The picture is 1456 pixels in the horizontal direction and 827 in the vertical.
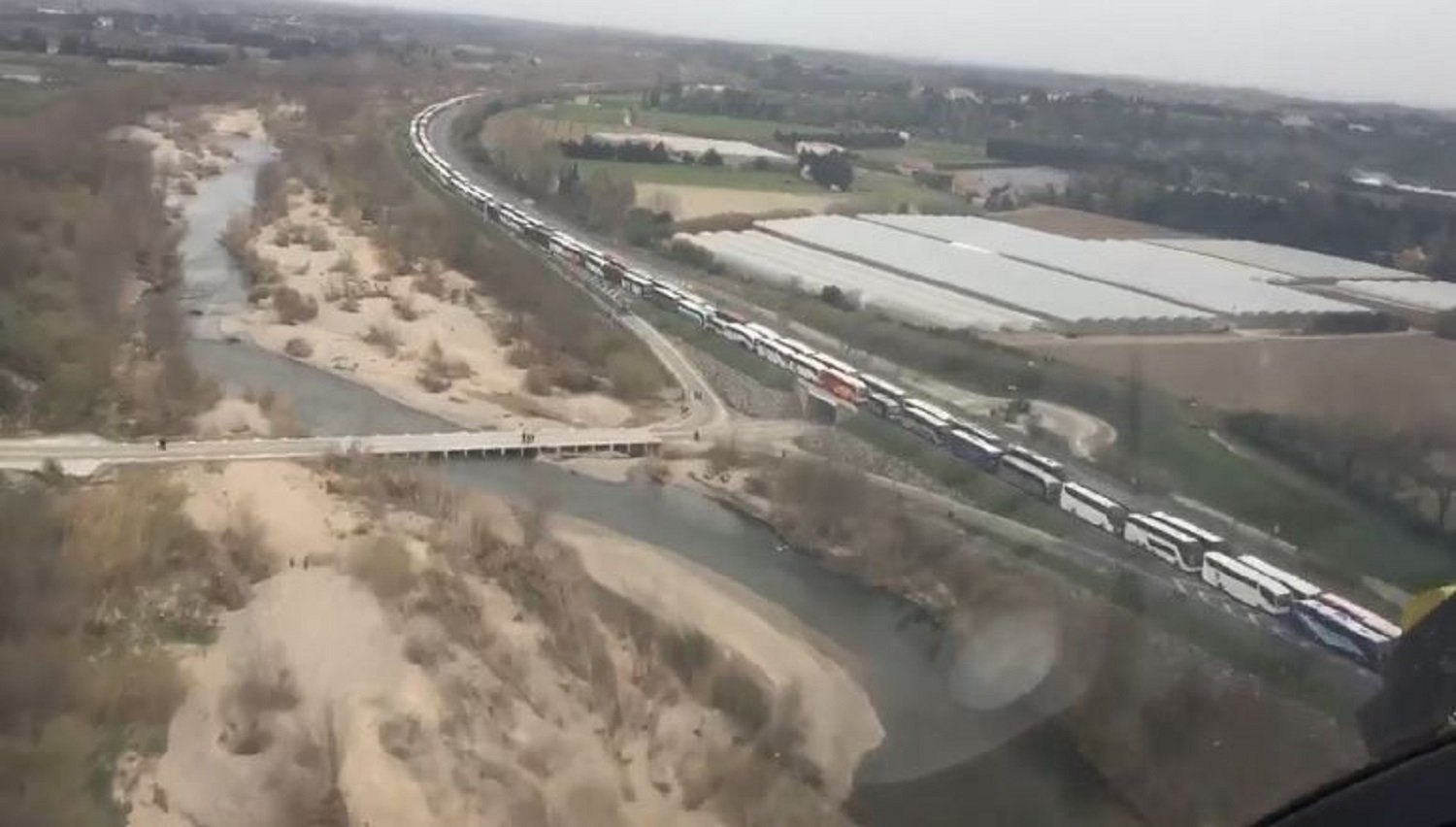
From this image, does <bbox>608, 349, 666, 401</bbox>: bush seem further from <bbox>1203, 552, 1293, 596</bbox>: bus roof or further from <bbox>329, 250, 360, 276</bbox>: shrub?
<bbox>1203, 552, 1293, 596</bbox>: bus roof

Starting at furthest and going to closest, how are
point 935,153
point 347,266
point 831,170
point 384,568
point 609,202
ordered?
point 935,153 < point 831,170 < point 609,202 < point 347,266 < point 384,568

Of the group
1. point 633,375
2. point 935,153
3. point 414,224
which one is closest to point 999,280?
point 633,375

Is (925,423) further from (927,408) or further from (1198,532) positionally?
(1198,532)

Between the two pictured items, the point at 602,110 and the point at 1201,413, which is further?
the point at 602,110

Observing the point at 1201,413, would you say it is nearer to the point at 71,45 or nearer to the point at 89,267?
the point at 89,267

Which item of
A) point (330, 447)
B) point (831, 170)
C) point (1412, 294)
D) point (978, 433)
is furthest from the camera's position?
point (831, 170)

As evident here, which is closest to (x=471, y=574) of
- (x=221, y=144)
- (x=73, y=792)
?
(x=73, y=792)

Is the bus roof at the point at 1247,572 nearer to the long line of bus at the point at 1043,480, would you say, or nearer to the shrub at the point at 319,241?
the long line of bus at the point at 1043,480
